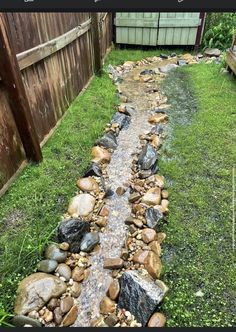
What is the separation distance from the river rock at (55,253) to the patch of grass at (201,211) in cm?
90

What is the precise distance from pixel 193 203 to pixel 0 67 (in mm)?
2352

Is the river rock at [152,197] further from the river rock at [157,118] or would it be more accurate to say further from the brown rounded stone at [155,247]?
the river rock at [157,118]

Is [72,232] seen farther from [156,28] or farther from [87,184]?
[156,28]

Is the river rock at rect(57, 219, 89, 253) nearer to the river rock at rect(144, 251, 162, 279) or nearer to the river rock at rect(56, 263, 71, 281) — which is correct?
the river rock at rect(56, 263, 71, 281)

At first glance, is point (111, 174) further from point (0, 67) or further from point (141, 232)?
point (0, 67)

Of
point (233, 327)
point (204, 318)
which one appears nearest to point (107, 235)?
point (204, 318)

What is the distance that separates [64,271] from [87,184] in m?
1.12

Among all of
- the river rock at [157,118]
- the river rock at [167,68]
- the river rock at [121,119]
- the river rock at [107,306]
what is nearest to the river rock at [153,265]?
the river rock at [107,306]

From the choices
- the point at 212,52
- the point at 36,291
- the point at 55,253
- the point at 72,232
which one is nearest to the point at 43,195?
the point at 72,232

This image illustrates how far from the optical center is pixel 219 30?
8.01 metres

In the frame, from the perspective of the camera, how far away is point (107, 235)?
2797mm

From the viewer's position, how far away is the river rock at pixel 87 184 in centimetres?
324

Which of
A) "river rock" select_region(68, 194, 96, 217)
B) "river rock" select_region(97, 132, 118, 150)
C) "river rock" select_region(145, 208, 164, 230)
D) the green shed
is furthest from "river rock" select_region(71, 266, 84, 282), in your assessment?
the green shed

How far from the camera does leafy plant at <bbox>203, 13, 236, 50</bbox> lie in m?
8.02
